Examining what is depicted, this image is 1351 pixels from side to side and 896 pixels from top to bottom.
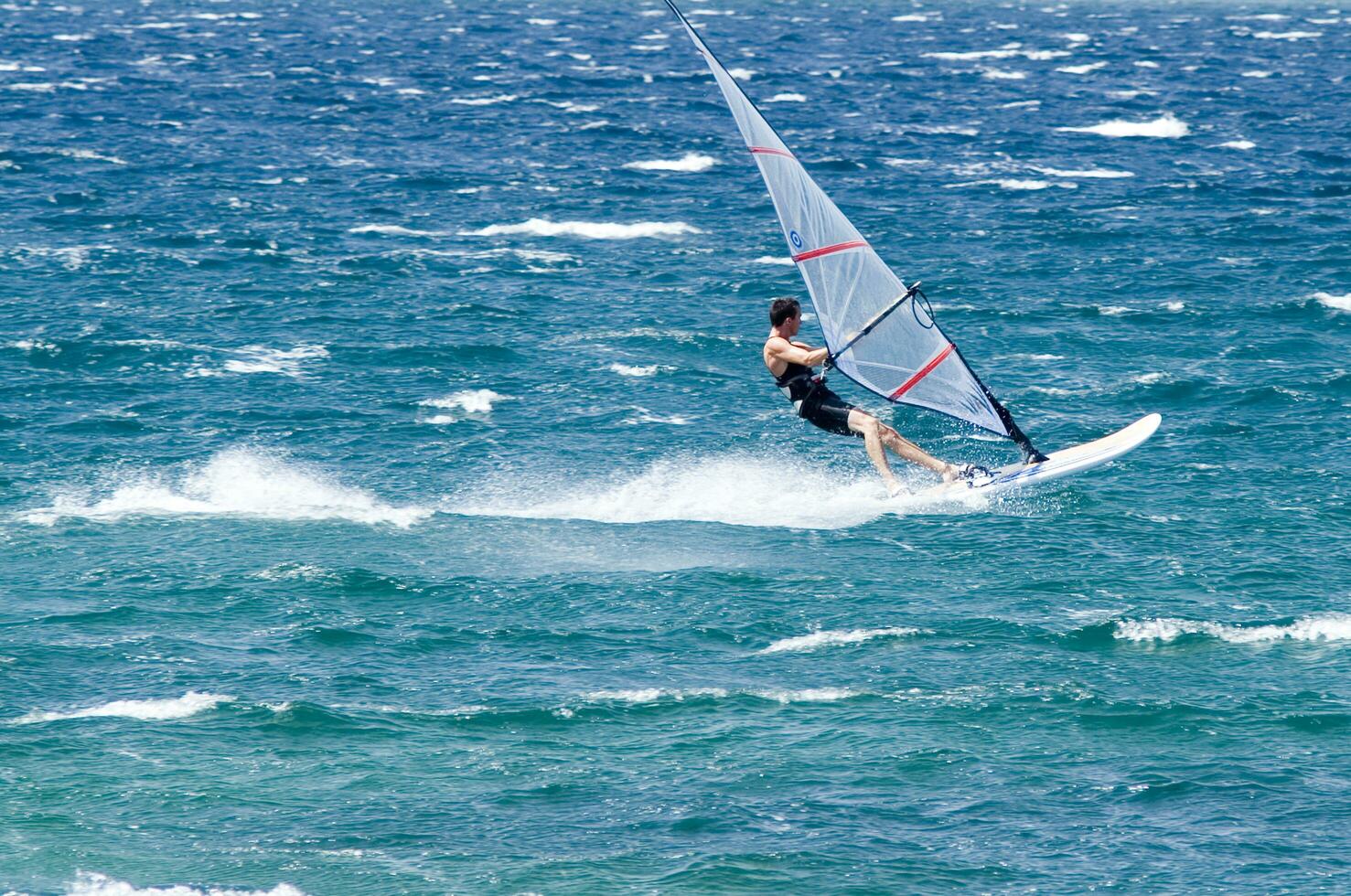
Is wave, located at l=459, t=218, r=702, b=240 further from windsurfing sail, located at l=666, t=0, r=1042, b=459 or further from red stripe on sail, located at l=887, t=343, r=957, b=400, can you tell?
red stripe on sail, located at l=887, t=343, r=957, b=400

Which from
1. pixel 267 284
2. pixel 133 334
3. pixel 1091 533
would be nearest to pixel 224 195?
pixel 267 284

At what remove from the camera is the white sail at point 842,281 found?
88.0ft

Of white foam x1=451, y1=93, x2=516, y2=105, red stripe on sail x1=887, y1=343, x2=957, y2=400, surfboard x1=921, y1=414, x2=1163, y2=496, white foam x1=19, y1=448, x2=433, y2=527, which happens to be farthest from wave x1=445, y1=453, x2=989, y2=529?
white foam x1=451, y1=93, x2=516, y2=105

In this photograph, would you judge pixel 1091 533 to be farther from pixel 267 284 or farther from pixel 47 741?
pixel 267 284

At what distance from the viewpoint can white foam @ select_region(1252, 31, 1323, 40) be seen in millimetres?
131250

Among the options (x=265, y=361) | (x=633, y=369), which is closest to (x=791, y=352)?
(x=633, y=369)

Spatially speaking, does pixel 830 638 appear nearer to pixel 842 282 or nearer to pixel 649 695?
pixel 649 695

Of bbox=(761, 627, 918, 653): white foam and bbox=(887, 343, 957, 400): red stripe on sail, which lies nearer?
bbox=(761, 627, 918, 653): white foam

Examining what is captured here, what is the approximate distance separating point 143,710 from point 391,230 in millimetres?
33226

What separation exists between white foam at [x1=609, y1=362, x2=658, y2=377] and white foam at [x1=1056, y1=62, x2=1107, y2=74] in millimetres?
70243

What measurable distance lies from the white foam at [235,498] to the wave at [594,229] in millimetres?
22385

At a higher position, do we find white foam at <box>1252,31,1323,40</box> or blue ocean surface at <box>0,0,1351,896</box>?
blue ocean surface at <box>0,0,1351,896</box>

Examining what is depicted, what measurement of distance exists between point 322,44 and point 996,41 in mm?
46877

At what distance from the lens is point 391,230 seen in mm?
55656
